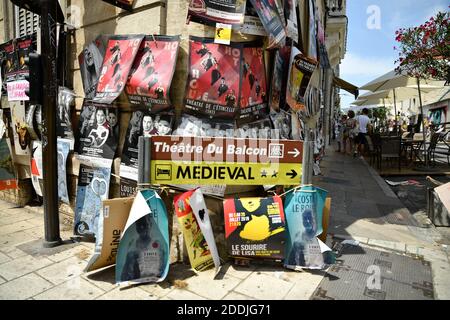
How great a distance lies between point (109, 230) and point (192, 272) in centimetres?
97

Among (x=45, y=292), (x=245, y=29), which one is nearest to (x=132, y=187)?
(x=45, y=292)

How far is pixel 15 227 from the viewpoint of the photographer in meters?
4.87

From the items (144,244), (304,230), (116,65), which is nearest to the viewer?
(144,244)

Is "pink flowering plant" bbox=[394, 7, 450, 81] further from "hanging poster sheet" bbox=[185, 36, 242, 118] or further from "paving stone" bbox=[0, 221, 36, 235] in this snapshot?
"paving stone" bbox=[0, 221, 36, 235]

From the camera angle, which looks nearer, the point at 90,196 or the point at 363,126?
the point at 90,196

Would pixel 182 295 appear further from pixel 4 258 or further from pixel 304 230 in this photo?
pixel 4 258

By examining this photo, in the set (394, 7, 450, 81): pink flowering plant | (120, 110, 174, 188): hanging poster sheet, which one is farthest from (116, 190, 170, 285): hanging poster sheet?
(394, 7, 450, 81): pink flowering plant

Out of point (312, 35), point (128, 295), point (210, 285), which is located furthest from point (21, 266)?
point (312, 35)

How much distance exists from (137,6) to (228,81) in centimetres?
155

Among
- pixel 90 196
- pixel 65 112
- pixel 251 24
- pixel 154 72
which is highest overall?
pixel 251 24

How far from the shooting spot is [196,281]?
10.1 feet

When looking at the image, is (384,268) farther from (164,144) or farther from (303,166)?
(164,144)

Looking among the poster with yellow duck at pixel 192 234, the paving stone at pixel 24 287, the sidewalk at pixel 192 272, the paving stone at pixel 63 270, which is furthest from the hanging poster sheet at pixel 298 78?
the paving stone at pixel 24 287

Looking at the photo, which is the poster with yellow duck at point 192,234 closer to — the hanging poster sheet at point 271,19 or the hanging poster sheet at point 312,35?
the hanging poster sheet at point 271,19
